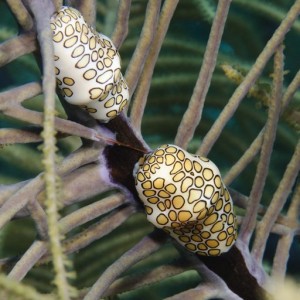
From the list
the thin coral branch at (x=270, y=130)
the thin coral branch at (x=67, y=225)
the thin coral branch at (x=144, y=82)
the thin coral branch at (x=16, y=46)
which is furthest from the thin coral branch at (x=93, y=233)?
the thin coral branch at (x=16, y=46)

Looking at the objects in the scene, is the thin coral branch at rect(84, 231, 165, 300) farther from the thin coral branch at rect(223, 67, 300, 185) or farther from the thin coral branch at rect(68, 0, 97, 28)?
the thin coral branch at rect(68, 0, 97, 28)

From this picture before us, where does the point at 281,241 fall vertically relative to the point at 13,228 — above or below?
below

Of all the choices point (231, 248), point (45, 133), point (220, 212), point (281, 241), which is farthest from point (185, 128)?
point (45, 133)

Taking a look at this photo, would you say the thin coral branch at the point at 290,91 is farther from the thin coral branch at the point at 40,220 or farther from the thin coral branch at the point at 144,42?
the thin coral branch at the point at 40,220

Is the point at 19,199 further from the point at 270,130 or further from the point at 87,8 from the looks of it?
the point at 270,130

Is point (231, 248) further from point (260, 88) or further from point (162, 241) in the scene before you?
point (260, 88)

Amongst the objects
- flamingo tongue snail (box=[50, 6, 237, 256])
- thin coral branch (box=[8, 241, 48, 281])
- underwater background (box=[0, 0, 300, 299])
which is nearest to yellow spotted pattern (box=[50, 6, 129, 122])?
flamingo tongue snail (box=[50, 6, 237, 256])
